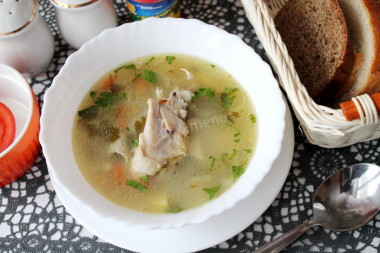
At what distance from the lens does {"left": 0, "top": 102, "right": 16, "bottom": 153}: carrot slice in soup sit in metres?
1.59

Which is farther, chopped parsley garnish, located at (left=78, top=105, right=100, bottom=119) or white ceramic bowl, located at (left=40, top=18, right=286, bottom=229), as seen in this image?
chopped parsley garnish, located at (left=78, top=105, right=100, bottom=119)

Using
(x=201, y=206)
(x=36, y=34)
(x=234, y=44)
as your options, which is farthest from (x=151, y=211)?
(x=36, y=34)

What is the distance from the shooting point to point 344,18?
1.55m

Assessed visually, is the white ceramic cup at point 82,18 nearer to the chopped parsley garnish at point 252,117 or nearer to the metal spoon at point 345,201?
the chopped parsley garnish at point 252,117

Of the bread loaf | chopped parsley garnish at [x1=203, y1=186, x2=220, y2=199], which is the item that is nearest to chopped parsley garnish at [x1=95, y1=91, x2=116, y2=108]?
chopped parsley garnish at [x1=203, y1=186, x2=220, y2=199]

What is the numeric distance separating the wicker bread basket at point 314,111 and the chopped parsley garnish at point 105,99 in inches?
23.4

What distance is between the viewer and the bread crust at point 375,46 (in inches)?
58.4

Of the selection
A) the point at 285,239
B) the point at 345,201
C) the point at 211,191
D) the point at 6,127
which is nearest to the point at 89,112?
the point at 6,127

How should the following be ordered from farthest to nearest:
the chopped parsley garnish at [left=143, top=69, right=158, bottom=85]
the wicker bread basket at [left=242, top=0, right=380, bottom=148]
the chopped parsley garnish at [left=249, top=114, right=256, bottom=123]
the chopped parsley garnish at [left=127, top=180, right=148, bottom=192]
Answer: the chopped parsley garnish at [left=143, top=69, right=158, bottom=85]
the chopped parsley garnish at [left=249, top=114, right=256, bottom=123]
the chopped parsley garnish at [left=127, top=180, right=148, bottom=192]
the wicker bread basket at [left=242, top=0, right=380, bottom=148]

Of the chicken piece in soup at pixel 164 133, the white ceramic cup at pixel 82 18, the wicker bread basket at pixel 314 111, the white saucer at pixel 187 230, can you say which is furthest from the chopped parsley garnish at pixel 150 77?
the white saucer at pixel 187 230

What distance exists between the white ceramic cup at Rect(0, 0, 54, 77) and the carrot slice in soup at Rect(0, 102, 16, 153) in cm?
20

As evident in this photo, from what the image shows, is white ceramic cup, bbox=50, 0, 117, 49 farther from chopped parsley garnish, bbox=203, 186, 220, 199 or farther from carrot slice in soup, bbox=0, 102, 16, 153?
chopped parsley garnish, bbox=203, 186, 220, 199

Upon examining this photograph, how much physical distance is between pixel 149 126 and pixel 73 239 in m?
0.47

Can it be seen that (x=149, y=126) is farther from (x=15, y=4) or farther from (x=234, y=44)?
(x=15, y=4)
